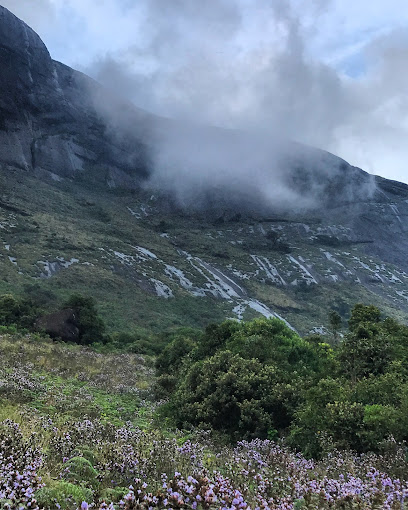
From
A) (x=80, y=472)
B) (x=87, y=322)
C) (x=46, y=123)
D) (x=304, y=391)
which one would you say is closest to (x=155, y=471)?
(x=80, y=472)

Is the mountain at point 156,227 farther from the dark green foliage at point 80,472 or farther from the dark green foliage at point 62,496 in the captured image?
the dark green foliage at point 62,496

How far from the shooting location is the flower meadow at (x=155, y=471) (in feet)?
11.3

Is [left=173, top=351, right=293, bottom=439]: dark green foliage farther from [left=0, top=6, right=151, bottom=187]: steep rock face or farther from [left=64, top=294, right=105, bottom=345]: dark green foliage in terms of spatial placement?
[left=0, top=6, right=151, bottom=187]: steep rock face

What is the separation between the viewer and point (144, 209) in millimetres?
150250

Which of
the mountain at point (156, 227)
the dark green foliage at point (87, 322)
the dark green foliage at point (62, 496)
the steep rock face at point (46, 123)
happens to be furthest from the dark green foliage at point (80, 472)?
the steep rock face at point (46, 123)

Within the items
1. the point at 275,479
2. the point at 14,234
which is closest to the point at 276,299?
the point at 14,234

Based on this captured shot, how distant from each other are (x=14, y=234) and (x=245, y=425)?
82.6 meters

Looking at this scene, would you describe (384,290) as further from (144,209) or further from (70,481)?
(70,481)

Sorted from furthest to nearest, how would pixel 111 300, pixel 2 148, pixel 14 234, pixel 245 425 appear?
pixel 2 148 → pixel 14 234 → pixel 111 300 → pixel 245 425

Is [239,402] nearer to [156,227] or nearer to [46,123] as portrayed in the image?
[156,227]

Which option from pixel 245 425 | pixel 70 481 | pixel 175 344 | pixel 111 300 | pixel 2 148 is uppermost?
pixel 2 148

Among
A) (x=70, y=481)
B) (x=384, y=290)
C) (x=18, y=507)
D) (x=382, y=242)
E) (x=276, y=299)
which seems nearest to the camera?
(x=18, y=507)

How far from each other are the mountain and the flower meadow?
47130mm

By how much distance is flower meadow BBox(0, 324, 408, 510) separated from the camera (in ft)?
11.3
